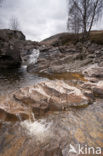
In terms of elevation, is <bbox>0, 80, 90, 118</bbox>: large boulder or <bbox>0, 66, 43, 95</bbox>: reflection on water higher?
<bbox>0, 80, 90, 118</bbox>: large boulder

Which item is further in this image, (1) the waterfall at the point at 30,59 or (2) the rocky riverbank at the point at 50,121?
(1) the waterfall at the point at 30,59

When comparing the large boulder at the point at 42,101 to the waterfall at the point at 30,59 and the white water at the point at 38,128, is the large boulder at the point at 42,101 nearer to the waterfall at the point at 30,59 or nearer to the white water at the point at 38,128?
the white water at the point at 38,128

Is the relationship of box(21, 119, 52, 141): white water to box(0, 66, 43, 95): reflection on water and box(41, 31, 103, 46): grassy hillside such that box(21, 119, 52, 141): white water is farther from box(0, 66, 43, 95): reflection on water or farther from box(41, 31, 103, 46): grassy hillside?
box(41, 31, 103, 46): grassy hillside

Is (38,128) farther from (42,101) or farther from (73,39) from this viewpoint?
(73,39)

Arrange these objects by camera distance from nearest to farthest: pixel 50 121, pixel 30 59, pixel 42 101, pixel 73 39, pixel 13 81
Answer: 1. pixel 50 121
2. pixel 42 101
3. pixel 13 81
4. pixel 30 59
5. pixel 73 39

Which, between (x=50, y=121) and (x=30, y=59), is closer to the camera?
(x=50, y=121)

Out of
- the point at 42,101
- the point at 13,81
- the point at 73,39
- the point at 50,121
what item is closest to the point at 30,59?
the point at 13,81

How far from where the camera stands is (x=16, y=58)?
11.2 m

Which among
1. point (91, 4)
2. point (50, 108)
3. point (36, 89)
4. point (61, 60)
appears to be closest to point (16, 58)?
point (61, 60)

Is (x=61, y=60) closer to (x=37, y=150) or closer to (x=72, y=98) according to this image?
(x=72, y=98)

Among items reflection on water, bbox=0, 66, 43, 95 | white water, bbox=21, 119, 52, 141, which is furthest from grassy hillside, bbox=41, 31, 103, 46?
white water, bbox=21, 119, 52, 141

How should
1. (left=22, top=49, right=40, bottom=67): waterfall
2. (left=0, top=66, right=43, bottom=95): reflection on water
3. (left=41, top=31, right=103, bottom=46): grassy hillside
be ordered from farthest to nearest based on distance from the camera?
(left=41, top=31, right=103, bottom=46): grassy hillside, (left=22, top=49, right=40, bottom=67): waterfall, (left=0, top=66, right=43, bottom=95): reflection on water

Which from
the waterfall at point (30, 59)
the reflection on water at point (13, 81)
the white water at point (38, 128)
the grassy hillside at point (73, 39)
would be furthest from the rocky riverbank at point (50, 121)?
the grassy hillside at point (73, 39)

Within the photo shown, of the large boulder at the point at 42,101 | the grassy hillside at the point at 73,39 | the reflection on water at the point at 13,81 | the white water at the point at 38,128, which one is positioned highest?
the grassy hillside at the point at 73,39
